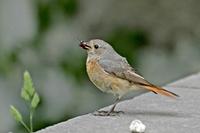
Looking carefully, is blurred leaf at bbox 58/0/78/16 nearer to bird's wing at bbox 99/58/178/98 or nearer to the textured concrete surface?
the textured concrete surface

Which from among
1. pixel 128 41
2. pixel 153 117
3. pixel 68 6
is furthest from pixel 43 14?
pixel 153 117

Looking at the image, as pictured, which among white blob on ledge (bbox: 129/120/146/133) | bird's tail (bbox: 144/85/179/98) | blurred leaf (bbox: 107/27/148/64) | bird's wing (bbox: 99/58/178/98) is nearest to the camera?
white blob on ledge (bbox: 129/120/146/133)

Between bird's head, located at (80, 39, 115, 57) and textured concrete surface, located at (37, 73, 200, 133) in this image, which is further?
bird's head, located at (80, 39, 115, 57)

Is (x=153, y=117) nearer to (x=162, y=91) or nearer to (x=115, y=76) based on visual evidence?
(x=162, y=91)

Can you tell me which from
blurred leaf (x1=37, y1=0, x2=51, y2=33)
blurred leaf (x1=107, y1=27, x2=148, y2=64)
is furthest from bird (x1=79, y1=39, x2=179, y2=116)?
blurred leaf (x1=107, y1=27, x2=148, y2=64)

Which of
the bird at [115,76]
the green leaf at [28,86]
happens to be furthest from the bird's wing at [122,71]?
the green leaf at [28,86]

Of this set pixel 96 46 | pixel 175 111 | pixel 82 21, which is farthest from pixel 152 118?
pixel 82 21

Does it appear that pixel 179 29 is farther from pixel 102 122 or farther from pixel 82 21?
pixel 102 122
